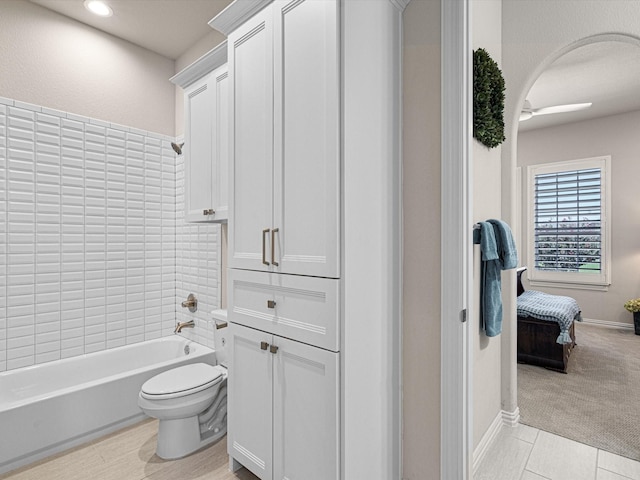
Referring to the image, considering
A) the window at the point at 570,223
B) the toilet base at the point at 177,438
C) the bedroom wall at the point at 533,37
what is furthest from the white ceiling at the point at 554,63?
the toilet base at the point at 177,438

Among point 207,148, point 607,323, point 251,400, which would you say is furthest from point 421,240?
point 607,323

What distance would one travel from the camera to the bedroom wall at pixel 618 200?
4828 millimetres

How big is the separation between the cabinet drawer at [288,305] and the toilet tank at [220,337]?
2.18 feet

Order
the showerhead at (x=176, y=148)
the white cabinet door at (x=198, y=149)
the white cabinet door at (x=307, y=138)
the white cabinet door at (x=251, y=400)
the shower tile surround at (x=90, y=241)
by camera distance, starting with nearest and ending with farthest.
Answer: the white cabinet door at (x=307, y=138) → the white cabinet door at (x=251, y=400) → the white cabinet door at (x=198, y=149) → the shower tile surround at (x=90, y=241) → the showerhead at (x=176, y=148)

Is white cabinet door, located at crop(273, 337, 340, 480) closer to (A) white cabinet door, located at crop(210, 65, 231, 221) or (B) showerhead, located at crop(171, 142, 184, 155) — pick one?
(A) white cabinet door, located at crop(210, 65, 231, 221)

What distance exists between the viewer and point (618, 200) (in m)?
4.94

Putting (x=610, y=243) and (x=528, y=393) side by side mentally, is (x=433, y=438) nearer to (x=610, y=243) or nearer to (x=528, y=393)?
(x=528, y=393)

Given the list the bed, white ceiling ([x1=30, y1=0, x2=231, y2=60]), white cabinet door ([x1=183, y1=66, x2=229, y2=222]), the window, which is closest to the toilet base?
white cabinet door ([x1=183, y1=66, x2=229, y2=222])

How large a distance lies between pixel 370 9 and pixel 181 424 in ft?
7.53

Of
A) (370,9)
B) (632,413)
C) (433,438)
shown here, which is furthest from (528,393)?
(370,9)

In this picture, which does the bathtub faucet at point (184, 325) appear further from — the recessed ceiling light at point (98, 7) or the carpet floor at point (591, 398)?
the carpet floor at point (591, 398)

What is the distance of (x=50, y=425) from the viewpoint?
80.8 inches

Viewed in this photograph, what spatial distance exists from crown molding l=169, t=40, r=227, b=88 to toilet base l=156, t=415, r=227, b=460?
212 cm

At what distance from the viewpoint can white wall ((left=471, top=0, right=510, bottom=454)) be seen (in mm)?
1916
